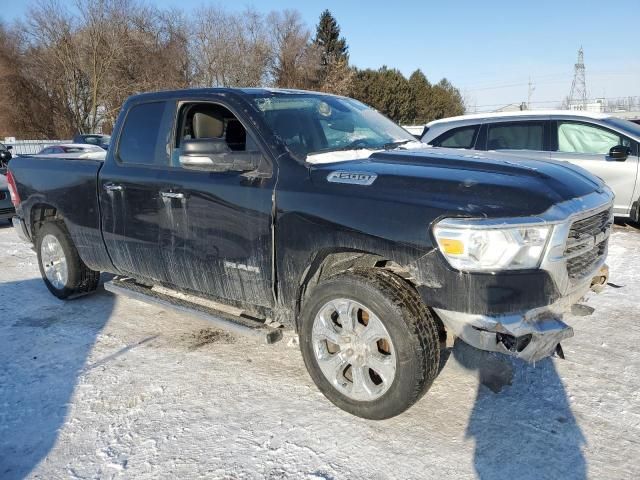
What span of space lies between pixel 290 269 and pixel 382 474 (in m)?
1.28

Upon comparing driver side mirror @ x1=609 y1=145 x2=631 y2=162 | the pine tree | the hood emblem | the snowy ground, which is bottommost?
the snowy ground

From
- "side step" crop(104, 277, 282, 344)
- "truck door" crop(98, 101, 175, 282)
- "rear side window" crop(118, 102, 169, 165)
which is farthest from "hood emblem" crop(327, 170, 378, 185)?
"rear side window" crop(118, 102, 169, 165)

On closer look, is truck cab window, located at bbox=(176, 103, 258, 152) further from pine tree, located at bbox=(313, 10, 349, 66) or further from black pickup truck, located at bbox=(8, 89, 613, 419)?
pine tree, located at bbox=(313, 10, 349, 66)

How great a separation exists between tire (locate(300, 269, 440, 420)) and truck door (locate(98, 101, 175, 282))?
1464 millimetres

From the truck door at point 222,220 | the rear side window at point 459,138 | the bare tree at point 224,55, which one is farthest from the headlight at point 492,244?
the bare tree at point 224,55

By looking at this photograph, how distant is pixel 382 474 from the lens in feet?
8.54

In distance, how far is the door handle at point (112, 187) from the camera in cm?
432

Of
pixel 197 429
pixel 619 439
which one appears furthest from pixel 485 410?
pixel 197 429

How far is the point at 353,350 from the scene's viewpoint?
10.1ft

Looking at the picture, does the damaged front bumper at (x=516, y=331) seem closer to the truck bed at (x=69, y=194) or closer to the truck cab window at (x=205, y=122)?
the truck cab window at (x=205, y=122)

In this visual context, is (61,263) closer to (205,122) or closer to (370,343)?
(205,122)

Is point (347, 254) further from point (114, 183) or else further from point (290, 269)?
point (114, 183)

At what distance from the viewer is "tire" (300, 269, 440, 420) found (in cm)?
282

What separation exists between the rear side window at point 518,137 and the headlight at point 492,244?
557cm
